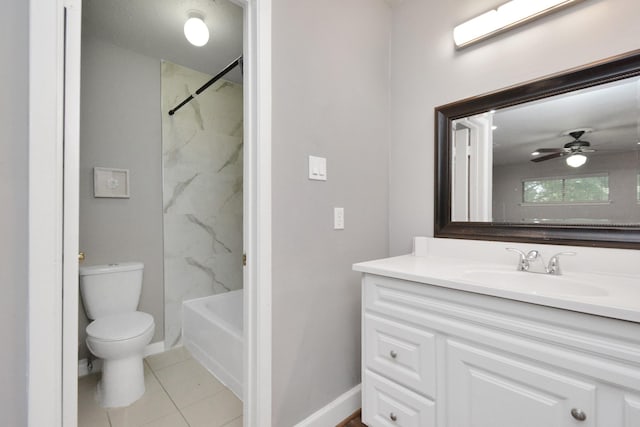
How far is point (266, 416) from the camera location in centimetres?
122

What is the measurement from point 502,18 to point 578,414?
1.65 metres

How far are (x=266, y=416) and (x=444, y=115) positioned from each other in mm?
1773

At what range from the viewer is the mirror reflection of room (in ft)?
3.78

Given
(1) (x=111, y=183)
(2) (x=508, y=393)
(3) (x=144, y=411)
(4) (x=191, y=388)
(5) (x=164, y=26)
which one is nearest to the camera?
(2) (x=508, y=393)

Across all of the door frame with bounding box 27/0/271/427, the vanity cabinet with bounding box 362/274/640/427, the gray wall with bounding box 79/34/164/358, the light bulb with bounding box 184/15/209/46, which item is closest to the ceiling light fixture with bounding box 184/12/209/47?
the light bulb with bounding box 184/15/209/46

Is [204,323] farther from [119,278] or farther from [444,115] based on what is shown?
[444,115]

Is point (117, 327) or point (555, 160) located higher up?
point (555, 160)

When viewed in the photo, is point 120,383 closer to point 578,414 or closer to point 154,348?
point 154,348

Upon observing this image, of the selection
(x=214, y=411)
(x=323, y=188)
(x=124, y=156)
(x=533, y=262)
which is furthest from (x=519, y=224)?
(x=124, y=156)

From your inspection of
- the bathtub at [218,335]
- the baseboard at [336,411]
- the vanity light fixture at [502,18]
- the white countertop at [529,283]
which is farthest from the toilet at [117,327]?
the vanity light fixture at [502,18]

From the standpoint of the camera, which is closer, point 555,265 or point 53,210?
point 53,210

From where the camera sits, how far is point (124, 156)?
216 centimetres
